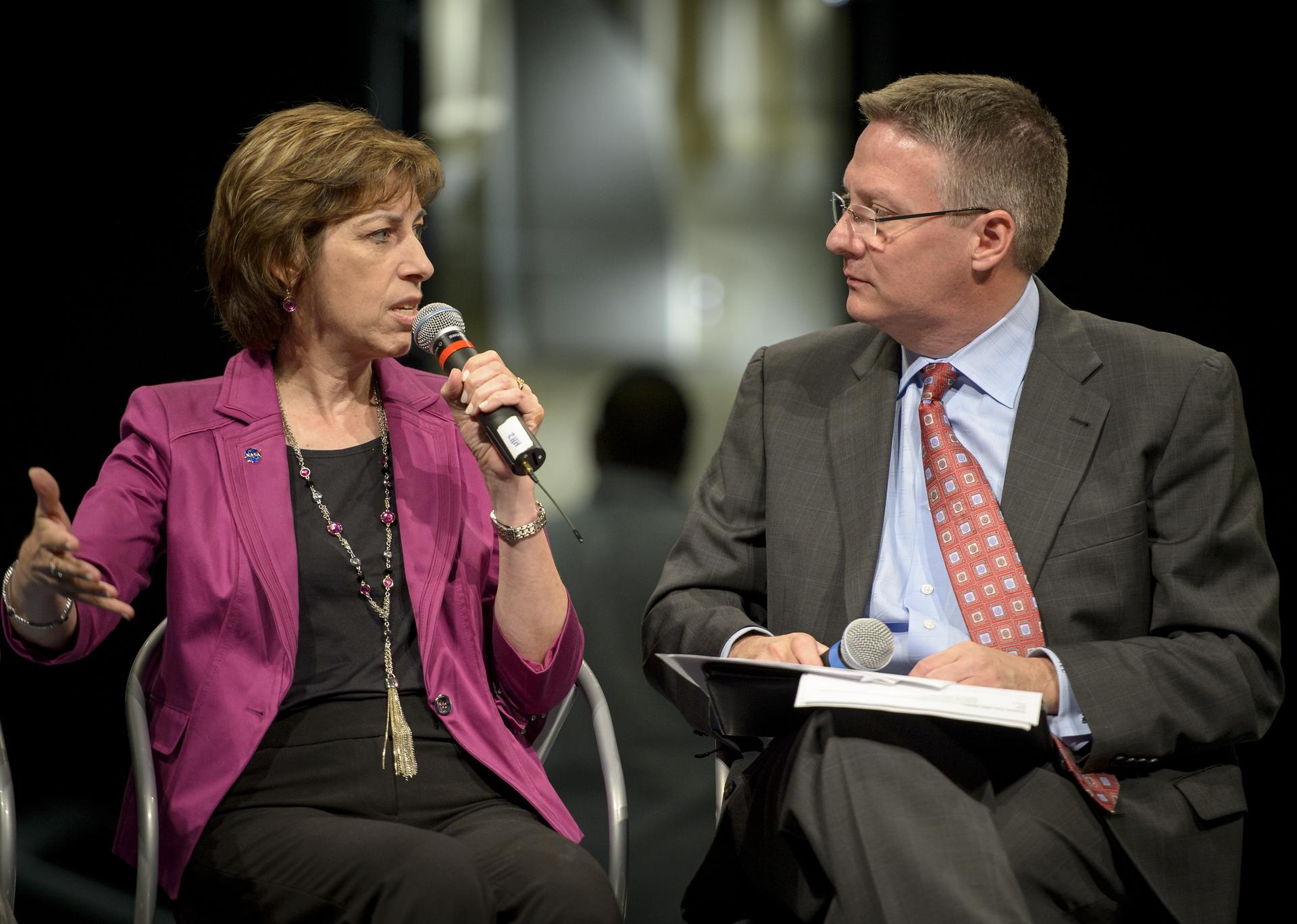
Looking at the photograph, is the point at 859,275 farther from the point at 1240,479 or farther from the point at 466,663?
the point at 466,663

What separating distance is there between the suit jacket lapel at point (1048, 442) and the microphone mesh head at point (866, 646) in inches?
13.1

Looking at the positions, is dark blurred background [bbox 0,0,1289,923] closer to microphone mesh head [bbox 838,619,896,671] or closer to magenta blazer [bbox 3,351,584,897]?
magenta blazer [bbox 3,351,584,897]

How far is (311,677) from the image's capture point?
6.65 ft

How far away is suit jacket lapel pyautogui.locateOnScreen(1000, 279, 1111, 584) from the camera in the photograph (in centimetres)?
204

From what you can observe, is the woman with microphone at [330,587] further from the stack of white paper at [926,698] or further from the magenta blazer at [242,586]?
the stack of white paper at [926,698]

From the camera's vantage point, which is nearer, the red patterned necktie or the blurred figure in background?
the red patterned necktie

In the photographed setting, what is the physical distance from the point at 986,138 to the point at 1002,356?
0.37 metres

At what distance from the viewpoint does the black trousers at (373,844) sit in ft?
5.80

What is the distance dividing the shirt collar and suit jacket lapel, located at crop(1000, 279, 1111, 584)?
0.12 ft

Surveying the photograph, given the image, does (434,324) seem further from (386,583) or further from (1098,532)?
(1098,532)

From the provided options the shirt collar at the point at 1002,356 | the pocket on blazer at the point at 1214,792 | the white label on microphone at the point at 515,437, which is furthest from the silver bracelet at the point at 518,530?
the pocket on blazer at the point at 1214,792

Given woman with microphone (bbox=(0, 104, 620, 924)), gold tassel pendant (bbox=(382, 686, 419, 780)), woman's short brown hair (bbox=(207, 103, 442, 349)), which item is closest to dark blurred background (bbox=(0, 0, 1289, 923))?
woman's short brown hair (bbox=(207, 103, 442, 349))

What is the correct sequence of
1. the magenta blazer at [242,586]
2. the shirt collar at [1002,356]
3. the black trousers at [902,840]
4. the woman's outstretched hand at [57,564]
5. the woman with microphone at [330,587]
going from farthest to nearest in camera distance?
the shirt collar at [1002,356], the magenta blazer at [242,586], the woman with microphone at [330,587], the woman's outstretched hand at [57,564], the black trousers at [902,840]

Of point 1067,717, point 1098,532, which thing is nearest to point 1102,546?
point 1098,532
